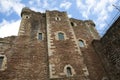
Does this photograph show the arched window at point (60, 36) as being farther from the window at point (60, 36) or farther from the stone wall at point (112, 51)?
the stone wall at point (112, 51)

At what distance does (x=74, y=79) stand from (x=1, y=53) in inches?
281

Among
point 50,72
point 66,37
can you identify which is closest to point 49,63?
point 50,72

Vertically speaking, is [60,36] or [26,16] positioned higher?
[26,16]

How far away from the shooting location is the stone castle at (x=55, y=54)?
11.5 meters

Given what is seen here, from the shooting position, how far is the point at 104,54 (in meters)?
13.9

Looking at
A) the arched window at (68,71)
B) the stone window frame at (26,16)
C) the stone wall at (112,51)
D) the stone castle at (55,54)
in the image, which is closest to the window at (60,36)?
the stone castle at (55,54)

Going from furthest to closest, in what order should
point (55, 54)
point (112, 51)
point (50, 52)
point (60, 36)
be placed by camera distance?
1. point (60, 36)
2. point (50, 52)
3. point (55, 54)
4. point (112, 51)

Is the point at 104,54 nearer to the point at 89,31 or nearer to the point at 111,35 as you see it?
the point at 111,35

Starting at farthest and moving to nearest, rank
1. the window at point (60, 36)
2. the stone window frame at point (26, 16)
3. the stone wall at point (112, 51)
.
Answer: the stone window frame at point (26, 16), the window at point (60, 36), the stone wall at point (112, 51)

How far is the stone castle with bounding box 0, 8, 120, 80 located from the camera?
11534 millimetres

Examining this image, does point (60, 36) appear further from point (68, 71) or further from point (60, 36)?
point (68, 71)

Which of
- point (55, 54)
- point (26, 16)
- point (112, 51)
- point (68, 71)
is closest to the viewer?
point (68, 71)

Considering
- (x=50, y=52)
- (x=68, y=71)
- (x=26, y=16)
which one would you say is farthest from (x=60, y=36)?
(x=26, y=16)

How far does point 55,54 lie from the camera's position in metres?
12.7
